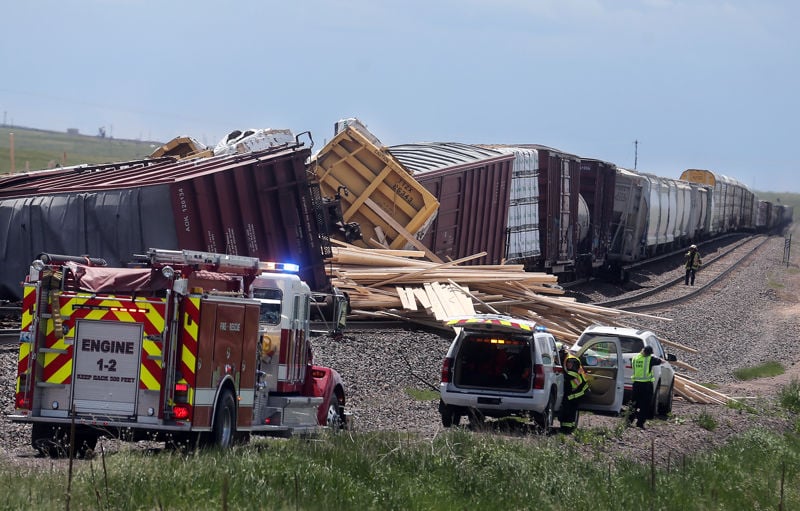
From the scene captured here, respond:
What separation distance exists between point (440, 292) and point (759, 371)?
1062 centimetres

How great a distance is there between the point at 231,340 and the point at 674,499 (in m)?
4.73

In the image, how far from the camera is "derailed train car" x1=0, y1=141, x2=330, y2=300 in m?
19.1

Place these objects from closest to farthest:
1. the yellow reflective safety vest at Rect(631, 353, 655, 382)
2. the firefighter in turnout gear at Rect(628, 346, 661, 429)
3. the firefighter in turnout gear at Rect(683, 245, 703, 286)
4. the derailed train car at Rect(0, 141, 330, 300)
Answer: the firefighter in turnout gear at Rect(628, 346, 661, 429)
the yellow reflective safety vest at Rect(631, 353, 655, 382)
the derailed train car at Rect(0, 141, 330, 300)
the firefighter in turnout gear at Rect(683, 245, 703, 286)

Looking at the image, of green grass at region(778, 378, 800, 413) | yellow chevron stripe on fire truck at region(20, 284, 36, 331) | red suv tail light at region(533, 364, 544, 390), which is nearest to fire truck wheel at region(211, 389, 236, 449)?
yellow chevron stripe on fire truck at region(20, 284, 36, 331)

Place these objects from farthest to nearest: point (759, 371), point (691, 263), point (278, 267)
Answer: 1. point (691, 263)
2. point (759, 371)
3. point (278, 267)

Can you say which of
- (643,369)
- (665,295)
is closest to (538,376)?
(643,369)

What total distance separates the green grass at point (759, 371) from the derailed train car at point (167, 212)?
12.5 metres

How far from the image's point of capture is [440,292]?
23.0 meters

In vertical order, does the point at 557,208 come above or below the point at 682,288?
above

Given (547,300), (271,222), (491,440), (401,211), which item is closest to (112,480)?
(491,440)

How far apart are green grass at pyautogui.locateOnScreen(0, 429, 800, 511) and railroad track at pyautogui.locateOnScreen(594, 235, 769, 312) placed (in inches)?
853

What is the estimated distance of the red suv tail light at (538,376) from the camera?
1542cm

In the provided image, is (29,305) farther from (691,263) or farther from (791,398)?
(691,263)

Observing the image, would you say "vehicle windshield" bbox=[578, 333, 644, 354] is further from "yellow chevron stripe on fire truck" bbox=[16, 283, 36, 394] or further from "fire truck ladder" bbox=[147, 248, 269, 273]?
"yellow chevron stripe on fire truck" bbox=[16, 283, 36, 394]
